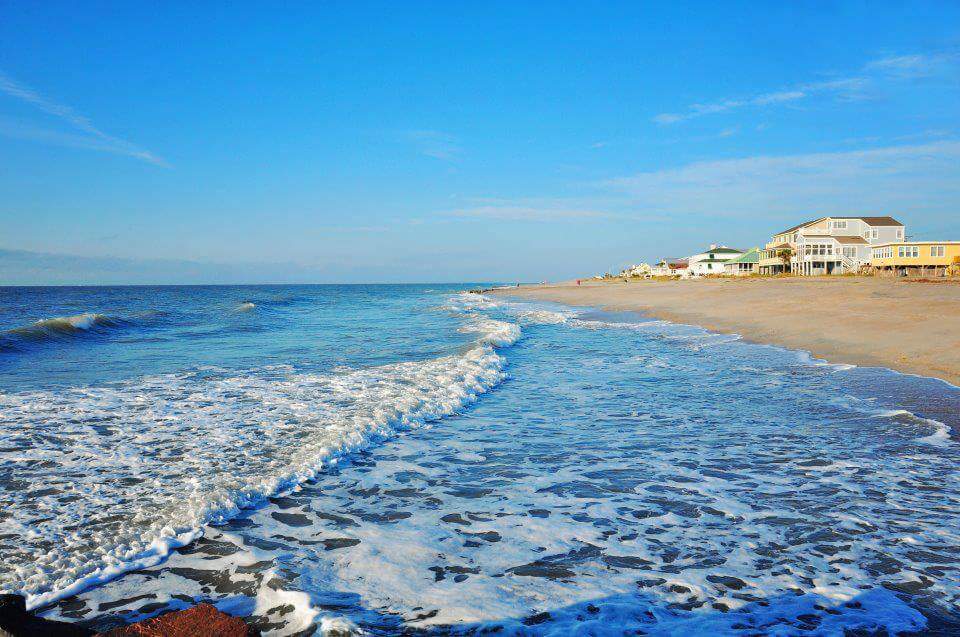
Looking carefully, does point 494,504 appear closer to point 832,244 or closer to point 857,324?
point 857,324

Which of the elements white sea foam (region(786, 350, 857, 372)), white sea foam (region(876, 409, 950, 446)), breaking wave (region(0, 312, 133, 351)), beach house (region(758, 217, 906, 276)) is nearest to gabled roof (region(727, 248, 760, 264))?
beach house (region(758, 217, 906, 276))

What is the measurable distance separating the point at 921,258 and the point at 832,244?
14993 millimetres

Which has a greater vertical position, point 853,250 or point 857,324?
point 853,250

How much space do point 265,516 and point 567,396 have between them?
700 cm

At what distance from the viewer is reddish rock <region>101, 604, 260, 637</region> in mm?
2570

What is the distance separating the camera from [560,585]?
4.00 metres

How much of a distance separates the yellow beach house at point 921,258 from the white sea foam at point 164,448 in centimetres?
5471

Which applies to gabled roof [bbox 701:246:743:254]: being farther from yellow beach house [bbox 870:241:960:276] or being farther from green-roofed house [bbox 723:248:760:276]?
yellow beach house [bbox 870:241:960:276]

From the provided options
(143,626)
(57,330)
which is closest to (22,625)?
(143,626)

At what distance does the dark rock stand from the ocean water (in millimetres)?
1236

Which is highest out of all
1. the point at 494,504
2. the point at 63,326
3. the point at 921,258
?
the point at 921,258

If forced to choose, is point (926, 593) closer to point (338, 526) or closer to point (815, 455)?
point (815, 455)

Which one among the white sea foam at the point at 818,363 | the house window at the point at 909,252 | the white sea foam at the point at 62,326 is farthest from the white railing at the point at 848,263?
the white sea foam at the point at 62,326

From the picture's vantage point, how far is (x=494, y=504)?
5602 mm
